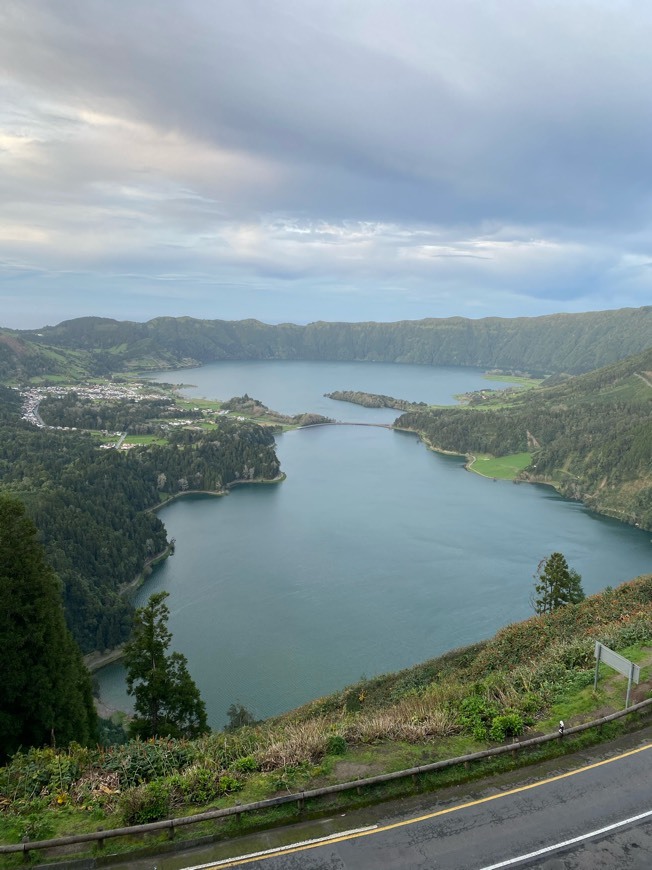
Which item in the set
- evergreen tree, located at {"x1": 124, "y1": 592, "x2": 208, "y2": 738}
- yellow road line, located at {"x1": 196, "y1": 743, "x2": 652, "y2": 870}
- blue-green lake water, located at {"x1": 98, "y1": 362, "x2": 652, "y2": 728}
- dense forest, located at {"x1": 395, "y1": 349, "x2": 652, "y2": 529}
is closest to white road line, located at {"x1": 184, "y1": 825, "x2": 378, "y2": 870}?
yellow road line, located at {"x1": 196, "y1": 743, "x2": 652, "y2": 870}

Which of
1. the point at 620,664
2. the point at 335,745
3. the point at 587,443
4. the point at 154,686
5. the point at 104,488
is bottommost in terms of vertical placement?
the point at 104,488

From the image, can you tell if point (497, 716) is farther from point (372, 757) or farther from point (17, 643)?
point (17, 643)

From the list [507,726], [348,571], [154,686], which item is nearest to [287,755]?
[507,726]

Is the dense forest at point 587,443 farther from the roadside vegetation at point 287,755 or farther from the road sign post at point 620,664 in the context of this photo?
the road sign post at point 620,664

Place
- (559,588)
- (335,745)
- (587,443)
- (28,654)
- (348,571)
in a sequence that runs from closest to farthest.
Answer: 1. (335,745)
2. (28,654)
3. (559,588)
4. (348,571)
5. (587,443)

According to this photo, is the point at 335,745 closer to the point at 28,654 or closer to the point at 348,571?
the point at 28,654

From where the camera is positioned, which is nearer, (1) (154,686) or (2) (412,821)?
(2) (412,821)

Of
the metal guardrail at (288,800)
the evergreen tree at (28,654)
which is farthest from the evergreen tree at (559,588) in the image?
the evergreen tree at (28,654)
